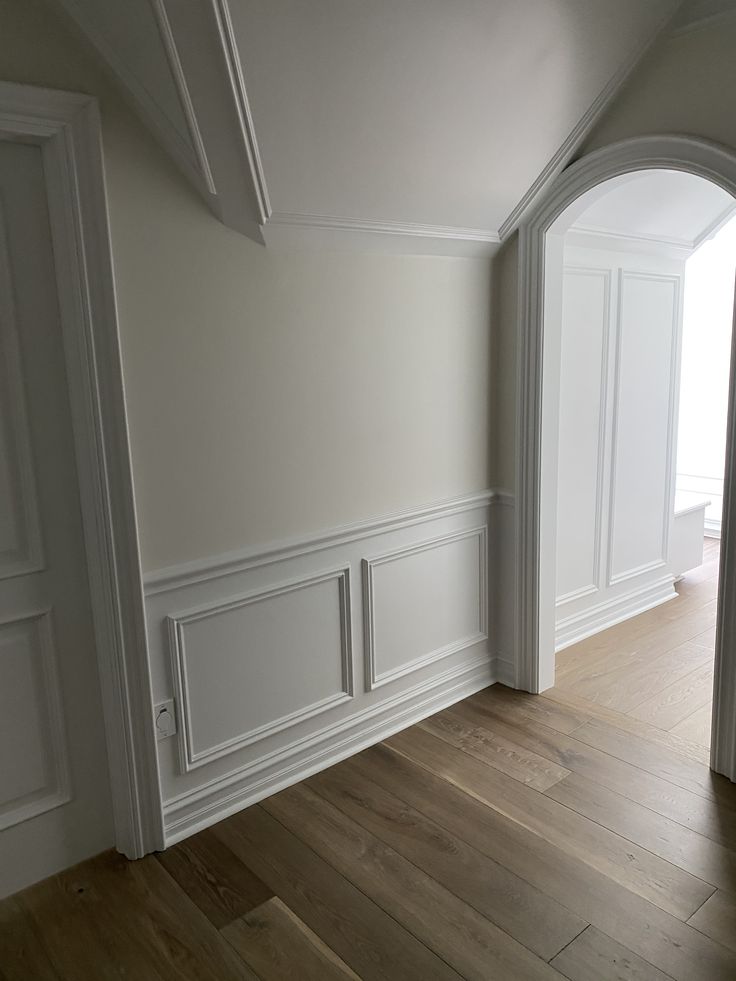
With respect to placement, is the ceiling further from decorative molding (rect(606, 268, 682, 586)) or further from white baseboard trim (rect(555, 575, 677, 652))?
white baseboard trim (rect(555, 575, 677, 652))

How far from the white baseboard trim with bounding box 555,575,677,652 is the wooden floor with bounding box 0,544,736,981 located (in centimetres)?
78

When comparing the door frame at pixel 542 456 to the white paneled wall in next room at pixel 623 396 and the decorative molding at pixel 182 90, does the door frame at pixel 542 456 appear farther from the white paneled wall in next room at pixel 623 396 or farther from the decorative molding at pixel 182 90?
the decorative molding at pixel 182 90

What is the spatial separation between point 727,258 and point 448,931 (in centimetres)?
468

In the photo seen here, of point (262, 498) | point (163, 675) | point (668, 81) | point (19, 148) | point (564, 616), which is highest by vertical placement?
point (668, 81)

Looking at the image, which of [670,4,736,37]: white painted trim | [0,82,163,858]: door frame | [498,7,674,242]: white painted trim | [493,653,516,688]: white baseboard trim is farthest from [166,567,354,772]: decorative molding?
[670,4,736,37]: white painted trim

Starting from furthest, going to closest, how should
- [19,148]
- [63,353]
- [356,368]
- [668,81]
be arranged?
[356,368], [668,81], [63,353], [19,148]

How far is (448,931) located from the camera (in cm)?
192

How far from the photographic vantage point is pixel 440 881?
6.86ft

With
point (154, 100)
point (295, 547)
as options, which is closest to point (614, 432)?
point (295, 547)

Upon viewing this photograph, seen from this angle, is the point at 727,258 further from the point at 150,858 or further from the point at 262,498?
the point at 150,858

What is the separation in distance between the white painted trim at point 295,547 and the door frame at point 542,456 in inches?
8.1

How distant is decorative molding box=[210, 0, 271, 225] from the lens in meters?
1.63

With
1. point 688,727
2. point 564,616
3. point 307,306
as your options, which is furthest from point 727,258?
point 307,306

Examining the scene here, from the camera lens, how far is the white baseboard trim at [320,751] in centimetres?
233
